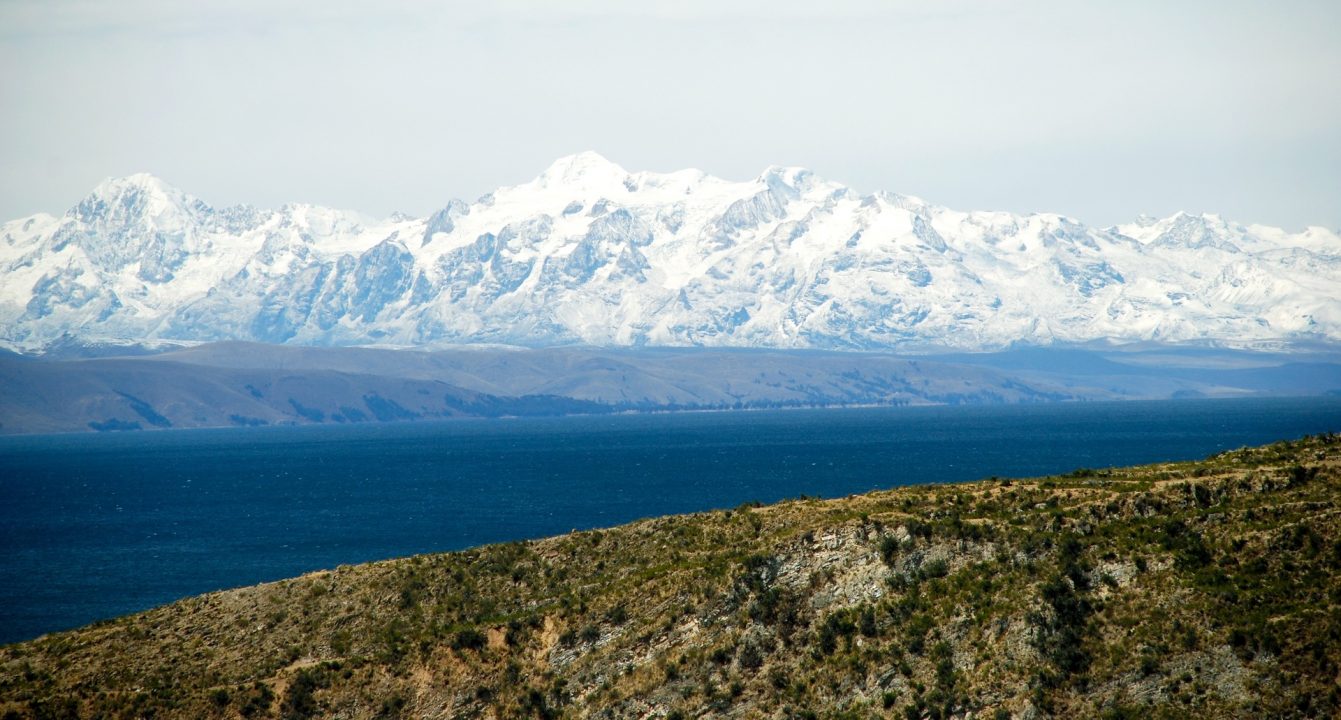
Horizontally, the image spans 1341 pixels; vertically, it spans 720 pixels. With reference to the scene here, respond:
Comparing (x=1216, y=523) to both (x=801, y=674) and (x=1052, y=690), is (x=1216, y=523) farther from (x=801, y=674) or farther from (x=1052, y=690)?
(x=801, y=674)

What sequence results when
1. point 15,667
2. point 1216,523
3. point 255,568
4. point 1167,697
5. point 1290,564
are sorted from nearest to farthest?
point 1167,697 < point 1290,564 < point 1216,523 < point 15,667 < point 255,568

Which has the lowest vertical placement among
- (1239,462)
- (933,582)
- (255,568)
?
(255,568)

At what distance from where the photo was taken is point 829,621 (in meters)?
66.7

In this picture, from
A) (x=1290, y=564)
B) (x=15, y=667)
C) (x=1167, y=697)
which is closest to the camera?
(x=1167, y=697)

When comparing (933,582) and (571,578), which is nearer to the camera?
(933,582)

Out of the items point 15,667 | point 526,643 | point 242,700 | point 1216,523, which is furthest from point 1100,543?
point 15,667

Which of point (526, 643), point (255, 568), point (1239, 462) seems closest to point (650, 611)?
point (526, 643)

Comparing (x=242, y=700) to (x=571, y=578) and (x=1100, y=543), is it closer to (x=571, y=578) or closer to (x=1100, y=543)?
(x=571, y=578)

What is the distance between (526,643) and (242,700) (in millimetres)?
13234

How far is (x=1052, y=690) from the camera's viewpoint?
193ft

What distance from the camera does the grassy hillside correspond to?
194 ft

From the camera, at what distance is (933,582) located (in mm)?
67188

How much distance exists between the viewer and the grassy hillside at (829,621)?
59.2 meters

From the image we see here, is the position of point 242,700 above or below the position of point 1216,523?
below
